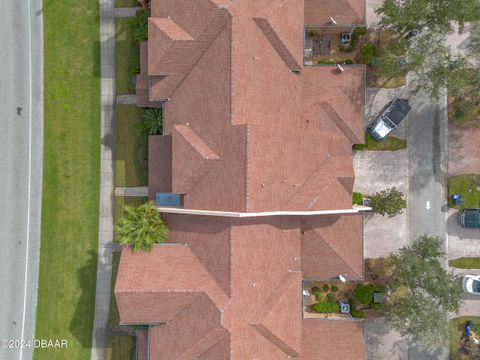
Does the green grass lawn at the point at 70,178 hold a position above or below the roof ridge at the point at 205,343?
above

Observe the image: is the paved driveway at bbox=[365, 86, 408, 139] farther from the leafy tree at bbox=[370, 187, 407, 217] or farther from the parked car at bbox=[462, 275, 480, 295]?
the parked car at bbox=[462, 275, 480, 295]

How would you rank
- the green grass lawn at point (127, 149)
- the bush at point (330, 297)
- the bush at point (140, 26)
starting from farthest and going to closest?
the green grass lawn at point (127, 149)
the bush at point (330, 297)
the bush at point (140, 26)

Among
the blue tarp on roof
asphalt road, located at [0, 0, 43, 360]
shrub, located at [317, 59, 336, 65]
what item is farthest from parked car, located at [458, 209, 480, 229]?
asphalt road, located at [0, 0, 43, 360]

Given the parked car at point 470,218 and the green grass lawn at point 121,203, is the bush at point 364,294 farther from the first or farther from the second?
the green grass lawn at point 121,203

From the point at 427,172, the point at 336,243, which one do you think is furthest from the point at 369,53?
the point at 336,243

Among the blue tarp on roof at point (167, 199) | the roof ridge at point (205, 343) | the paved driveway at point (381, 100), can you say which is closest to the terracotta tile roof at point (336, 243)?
the paved driveway at point (381, 100)

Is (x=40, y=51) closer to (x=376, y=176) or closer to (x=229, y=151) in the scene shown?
(x=229, y=151)

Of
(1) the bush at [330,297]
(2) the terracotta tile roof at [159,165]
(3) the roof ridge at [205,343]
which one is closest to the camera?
(3) the roof ridge at [205,343]

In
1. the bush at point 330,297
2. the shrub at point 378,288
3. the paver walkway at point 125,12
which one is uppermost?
the paver walkway at point 125,12

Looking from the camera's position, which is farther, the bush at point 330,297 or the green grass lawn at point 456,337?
the green grass lawn at point 456,337
